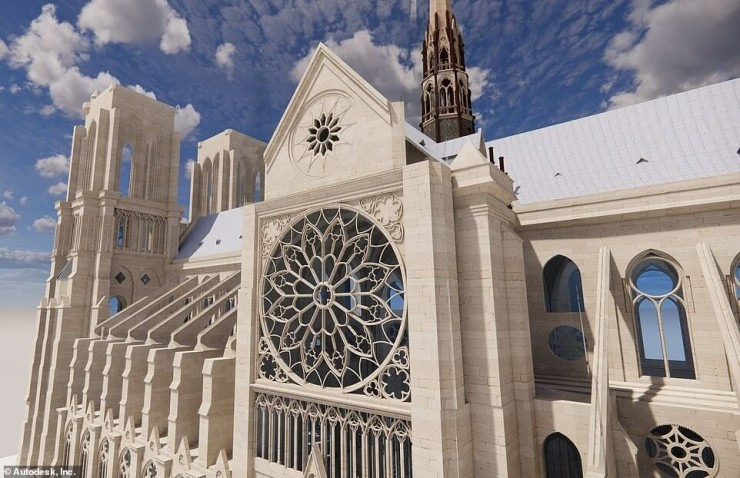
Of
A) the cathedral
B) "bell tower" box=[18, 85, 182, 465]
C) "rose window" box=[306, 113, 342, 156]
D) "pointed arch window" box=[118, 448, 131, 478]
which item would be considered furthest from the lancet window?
"rose window" box=[306, 113, 342, 156]

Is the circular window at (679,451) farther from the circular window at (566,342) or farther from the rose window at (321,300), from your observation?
the rose window at (321,300)

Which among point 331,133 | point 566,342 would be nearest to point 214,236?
point 331,133

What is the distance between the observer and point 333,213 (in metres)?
11.9

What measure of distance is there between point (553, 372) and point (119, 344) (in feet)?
63.7

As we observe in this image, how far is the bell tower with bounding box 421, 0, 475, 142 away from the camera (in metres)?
27.0

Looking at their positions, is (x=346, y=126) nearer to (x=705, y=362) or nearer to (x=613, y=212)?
(x=613, y=212)

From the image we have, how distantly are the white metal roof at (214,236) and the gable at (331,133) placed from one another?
571 inches

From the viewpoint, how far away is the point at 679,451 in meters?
9.50

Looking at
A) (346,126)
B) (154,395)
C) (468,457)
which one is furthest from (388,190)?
(154,395)

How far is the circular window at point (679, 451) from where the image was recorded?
8977mm

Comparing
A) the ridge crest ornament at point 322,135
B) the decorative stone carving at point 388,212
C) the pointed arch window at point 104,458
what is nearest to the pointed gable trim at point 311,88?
the ridge crest ornament at point 322,135

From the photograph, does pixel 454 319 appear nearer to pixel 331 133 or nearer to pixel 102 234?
pixel 331 133

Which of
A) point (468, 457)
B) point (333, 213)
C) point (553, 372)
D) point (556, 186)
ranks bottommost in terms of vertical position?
point (468, 457)

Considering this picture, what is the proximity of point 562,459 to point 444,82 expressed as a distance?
2478 centimetres
